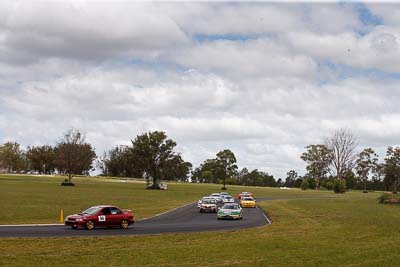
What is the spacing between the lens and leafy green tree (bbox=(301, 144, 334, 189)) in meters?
191

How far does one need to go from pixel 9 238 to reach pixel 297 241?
12147 millimetres

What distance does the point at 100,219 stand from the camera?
33.2 meters

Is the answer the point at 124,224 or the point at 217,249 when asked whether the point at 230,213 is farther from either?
the point at 217,249

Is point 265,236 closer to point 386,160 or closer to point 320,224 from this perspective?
point 320,224

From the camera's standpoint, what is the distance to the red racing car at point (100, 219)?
106 feet

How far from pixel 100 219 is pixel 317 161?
6587 inches

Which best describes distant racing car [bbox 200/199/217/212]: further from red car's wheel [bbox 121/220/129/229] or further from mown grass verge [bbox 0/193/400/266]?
mown grass verge [bbox 0/193/400/266]

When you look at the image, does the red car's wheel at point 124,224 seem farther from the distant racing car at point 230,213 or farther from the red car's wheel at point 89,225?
the distant racing car at point 230,213

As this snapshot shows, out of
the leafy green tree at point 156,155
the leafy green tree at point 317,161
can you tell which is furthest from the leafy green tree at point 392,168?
the leafy green tree at point 156,155

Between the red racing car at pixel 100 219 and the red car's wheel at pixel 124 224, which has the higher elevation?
the red racing car at pixel 100 219

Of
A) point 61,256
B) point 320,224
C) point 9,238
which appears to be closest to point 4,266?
point 61,256

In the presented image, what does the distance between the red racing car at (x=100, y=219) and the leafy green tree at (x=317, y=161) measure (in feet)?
526

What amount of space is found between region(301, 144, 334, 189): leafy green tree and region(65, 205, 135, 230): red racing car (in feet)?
526

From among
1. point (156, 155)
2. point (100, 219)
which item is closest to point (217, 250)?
point (100, 219)
